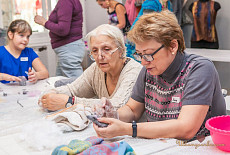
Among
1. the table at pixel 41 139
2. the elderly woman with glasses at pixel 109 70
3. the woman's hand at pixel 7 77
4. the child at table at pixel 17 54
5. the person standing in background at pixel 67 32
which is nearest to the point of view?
the table at pixel 41 139

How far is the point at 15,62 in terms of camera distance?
3.29m

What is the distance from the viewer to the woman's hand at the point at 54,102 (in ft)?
6.67

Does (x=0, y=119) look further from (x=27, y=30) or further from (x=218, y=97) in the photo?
(x=27, y=30)

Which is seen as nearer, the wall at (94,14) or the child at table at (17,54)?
the child at table at (17,54)

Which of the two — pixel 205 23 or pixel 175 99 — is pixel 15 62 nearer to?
pixel 175 99

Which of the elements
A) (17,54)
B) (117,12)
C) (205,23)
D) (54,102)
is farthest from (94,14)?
(54,102)

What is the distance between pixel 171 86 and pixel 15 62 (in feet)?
7.41

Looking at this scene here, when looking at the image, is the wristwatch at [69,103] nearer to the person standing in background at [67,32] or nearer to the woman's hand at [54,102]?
the woman's hand at [54,102]

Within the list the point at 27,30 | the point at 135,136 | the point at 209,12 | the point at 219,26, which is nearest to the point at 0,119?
the point at 135,136

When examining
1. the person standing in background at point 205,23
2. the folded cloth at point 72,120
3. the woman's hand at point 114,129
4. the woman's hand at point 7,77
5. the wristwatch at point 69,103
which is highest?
the person standing in background at point 205,23

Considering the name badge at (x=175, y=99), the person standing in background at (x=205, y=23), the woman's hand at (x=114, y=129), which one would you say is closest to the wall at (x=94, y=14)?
the person standing in background at (x=205, y=23)

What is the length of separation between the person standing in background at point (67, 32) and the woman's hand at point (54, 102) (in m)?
1.55

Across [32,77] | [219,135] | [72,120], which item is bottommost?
[32,77]

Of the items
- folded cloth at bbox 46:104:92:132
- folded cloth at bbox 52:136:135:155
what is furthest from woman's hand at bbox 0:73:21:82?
folded cloth at bbox 52:136:135:155
